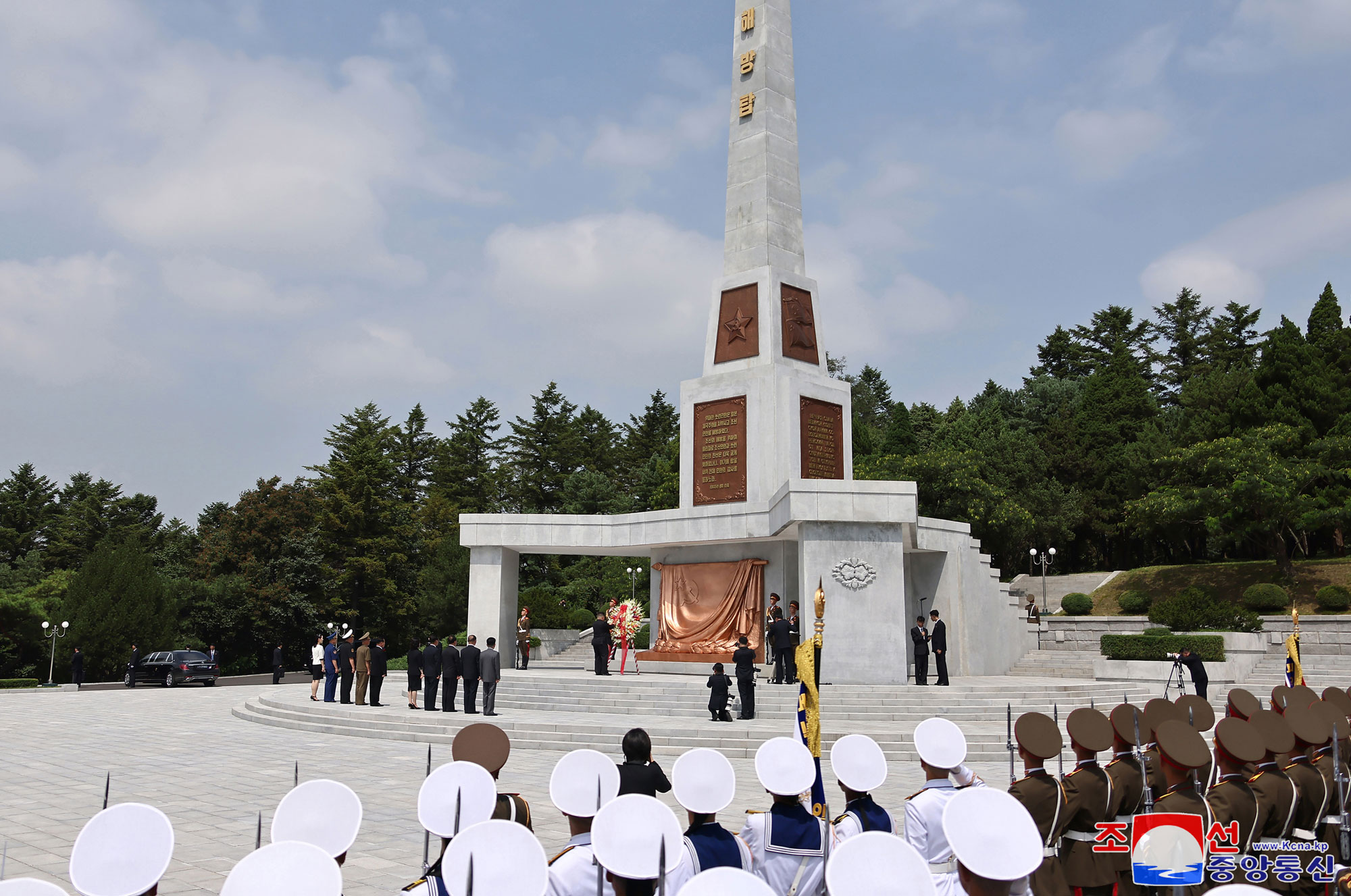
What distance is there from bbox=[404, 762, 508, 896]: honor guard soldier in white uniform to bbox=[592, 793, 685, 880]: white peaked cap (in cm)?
91

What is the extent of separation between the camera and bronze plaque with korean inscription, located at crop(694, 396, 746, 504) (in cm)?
2392

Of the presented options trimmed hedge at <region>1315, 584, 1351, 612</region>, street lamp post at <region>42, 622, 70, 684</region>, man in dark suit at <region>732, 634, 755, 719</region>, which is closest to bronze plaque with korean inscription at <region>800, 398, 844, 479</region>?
man in dark suit at <region>732, 634, 755, 719</region>

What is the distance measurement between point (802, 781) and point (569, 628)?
33.9 m

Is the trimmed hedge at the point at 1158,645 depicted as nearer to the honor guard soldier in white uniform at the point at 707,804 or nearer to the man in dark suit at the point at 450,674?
the man in dark suit at the point at 450,674

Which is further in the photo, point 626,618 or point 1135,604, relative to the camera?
point 1135,604

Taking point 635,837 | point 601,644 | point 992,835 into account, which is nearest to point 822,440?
point 601,644

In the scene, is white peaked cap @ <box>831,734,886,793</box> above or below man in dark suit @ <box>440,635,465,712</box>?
above

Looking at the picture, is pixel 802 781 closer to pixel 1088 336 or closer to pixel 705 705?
pixel 705 705

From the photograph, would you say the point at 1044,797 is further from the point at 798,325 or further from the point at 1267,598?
the point at 1267,598

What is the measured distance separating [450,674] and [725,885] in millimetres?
15868

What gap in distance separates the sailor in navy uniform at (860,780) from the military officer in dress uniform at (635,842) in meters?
1.17

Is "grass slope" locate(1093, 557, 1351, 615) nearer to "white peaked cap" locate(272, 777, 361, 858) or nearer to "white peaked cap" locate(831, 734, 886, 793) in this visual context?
"white peaked cap" locate(831, 734, 886, 793)

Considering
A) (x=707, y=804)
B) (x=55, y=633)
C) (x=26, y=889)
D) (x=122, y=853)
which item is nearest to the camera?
(x=26, y=889)

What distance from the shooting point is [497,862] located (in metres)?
3.37
